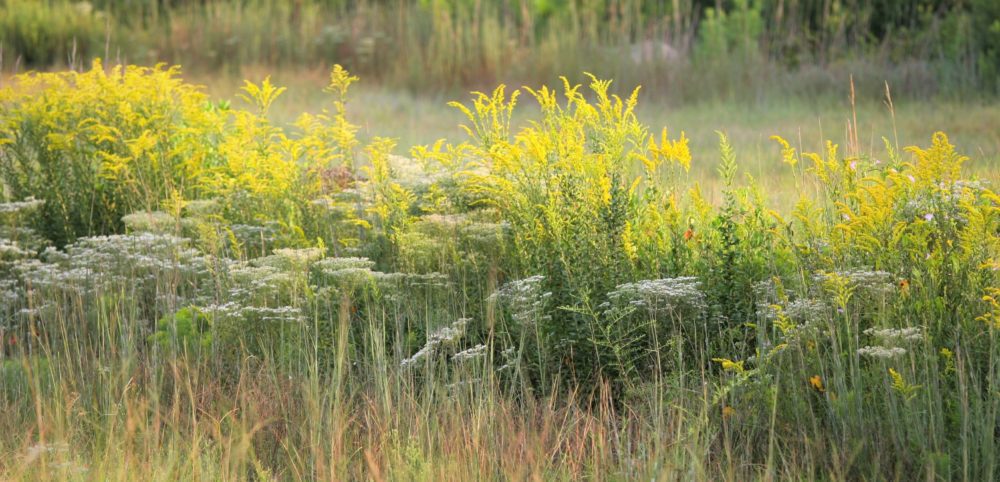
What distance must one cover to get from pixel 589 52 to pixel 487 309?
27.7 feet

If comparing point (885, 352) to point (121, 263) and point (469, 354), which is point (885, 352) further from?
point (121, 263)

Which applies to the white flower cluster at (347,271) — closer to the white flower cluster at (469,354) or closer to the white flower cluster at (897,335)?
the white flower cluster at (469,354)

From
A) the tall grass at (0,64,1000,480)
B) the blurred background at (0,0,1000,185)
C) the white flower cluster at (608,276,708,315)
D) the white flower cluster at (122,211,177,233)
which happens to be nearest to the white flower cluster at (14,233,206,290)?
the tall grass at (0,64,1000,480)

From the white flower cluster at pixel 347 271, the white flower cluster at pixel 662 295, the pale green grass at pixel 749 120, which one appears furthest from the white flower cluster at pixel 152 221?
the white flower cluster at pixel 662 295

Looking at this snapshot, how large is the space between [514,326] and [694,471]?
4.28ft

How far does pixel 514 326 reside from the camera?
439 centimetres

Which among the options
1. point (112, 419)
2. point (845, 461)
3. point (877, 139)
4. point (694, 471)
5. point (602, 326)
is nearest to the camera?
point (694, 471)

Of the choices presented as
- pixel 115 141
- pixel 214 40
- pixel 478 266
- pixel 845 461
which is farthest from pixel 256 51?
pixel 845 461

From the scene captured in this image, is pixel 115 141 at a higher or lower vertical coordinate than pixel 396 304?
higher

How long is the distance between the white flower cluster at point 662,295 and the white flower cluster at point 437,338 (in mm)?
574

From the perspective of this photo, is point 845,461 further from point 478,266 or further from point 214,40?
point 214,40

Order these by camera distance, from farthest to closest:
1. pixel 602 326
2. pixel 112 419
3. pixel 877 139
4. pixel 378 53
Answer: pixel 378 53 → pixel 877 139 → pixel 602 326 → pixel 112 419

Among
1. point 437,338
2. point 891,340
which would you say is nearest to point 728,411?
point 891,340

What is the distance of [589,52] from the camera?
1227cm
